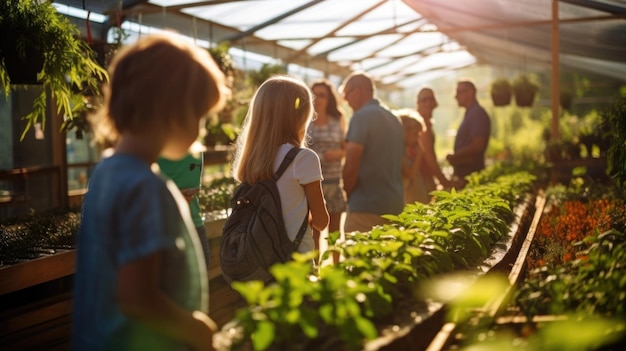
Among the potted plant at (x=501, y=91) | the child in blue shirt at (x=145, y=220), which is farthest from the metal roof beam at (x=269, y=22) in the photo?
the child in blue shirt at (x=145, y=220)

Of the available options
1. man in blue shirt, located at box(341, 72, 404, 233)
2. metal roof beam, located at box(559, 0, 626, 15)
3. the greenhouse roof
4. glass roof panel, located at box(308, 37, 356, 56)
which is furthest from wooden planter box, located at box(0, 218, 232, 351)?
glass roof panel, located at box(308, 37, 356, 56)

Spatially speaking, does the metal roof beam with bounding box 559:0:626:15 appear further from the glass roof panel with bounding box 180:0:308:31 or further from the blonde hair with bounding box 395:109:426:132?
the glass roof panel with bounding box 180:0:308:31

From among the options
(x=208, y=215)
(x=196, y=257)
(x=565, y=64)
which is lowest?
(x=208, y=215)

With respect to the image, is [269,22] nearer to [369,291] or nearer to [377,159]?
[377,159]

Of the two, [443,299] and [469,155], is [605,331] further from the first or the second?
[469,155]

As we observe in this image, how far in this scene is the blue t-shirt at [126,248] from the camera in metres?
1.30

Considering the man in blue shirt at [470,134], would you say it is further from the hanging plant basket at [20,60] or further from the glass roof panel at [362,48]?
the glass roof panel at [362,48]

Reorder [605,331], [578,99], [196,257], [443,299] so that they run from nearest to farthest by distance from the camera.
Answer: [196,257] → [605,331] → [443,299] → [578,99]

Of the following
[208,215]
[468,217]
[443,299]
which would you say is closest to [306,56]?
[208,215]

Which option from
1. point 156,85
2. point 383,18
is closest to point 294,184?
point 156,85

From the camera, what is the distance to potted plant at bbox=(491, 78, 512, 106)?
35.0ft

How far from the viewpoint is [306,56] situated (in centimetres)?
1282

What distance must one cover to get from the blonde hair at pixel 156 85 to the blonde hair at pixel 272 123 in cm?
113

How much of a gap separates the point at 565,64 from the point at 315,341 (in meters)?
12.0
